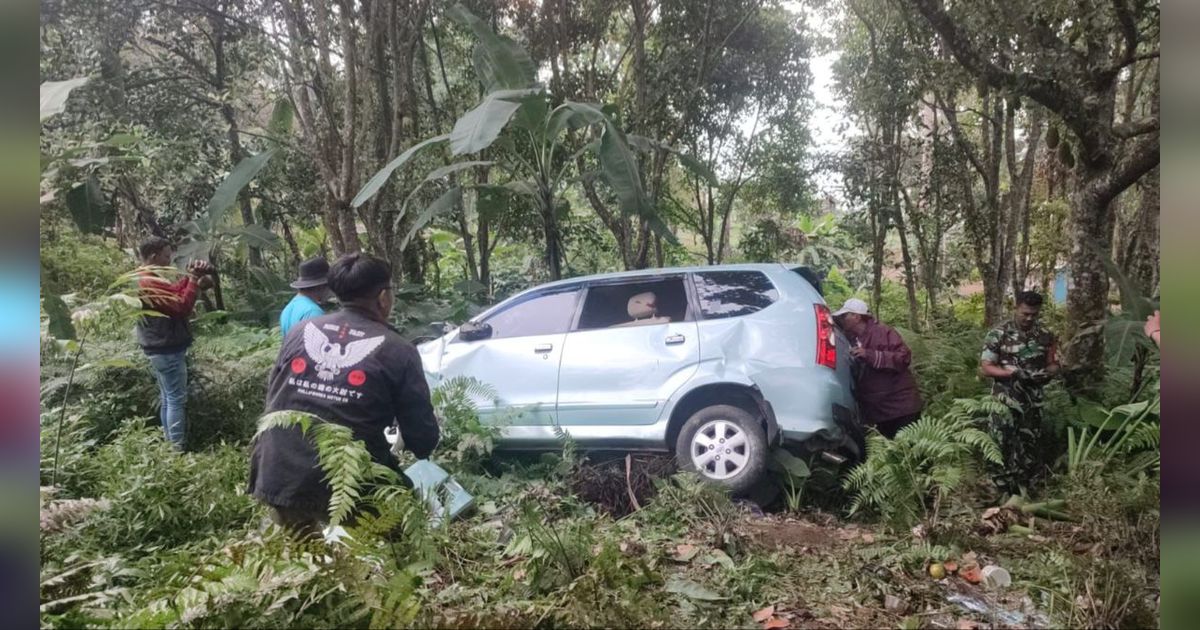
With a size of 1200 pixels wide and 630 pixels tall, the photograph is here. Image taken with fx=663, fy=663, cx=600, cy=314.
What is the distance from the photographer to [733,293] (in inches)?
148

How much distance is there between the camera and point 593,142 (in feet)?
13.3

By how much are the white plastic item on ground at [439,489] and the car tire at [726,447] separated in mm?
1130

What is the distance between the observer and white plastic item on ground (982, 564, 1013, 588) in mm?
2418

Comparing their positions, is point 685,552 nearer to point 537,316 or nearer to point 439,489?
point 439,489

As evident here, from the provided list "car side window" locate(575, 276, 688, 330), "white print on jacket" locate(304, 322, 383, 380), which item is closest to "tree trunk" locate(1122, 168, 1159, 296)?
"car side window" locate(575, 276, 688, 330)

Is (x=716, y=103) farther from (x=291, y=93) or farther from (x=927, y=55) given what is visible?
(x=291, y=93)

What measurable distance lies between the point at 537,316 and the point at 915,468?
213cm

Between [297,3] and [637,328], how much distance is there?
336cm

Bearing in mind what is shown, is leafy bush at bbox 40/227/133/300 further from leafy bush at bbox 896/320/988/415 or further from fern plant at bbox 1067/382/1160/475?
fern plant at bbox 1067/382/1160/475

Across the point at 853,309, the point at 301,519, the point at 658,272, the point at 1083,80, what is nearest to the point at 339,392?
the point at 301,519

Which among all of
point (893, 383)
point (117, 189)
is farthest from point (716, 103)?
point (117, 189)

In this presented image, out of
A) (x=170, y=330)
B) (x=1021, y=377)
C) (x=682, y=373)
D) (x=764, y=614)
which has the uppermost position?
(x=170, y=330)
